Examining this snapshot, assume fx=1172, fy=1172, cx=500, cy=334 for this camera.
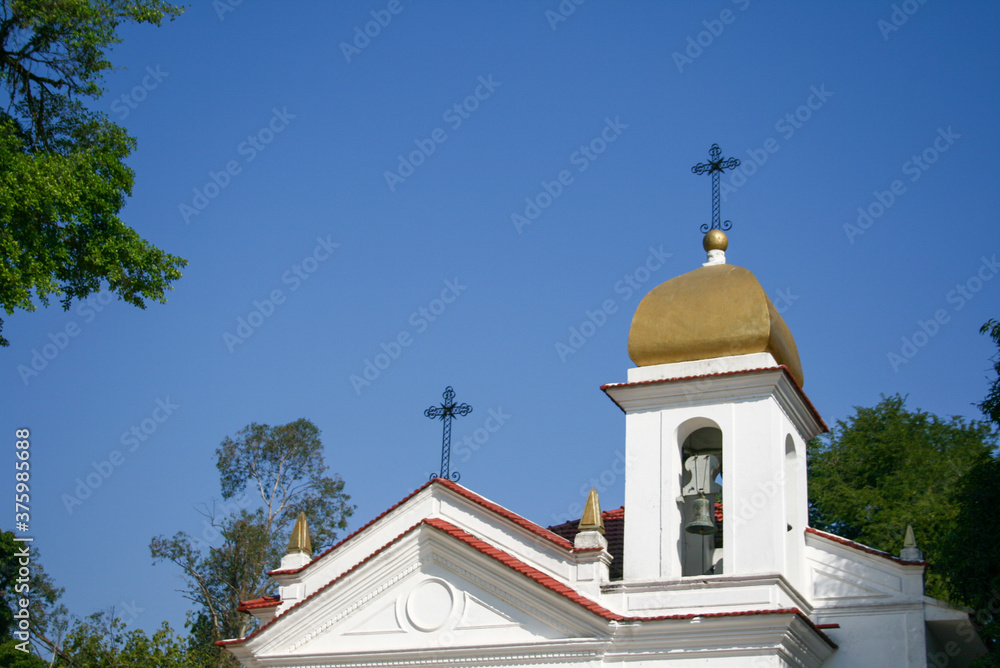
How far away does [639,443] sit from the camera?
15.7 metres

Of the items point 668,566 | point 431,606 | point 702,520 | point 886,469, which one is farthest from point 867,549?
point 886,469

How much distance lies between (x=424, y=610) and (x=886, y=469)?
1745cm

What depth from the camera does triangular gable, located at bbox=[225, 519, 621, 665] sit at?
14.8 metres

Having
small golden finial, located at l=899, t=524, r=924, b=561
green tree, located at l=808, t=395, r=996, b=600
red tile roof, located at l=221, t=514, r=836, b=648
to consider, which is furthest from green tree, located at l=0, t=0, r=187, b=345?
green tree, located at l=808, t=395, r=996, b=600

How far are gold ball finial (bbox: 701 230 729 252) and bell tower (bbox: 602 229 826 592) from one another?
688mm

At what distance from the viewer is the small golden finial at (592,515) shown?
595 inches

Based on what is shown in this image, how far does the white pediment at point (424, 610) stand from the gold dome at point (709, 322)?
11.6 feet

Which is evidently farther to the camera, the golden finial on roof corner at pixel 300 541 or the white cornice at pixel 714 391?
the golden finial on roof corner at pixel 300 541

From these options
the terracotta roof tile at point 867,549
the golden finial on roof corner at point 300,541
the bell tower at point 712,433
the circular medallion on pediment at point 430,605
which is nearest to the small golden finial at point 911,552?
the terracotta roof tile at point 867,549

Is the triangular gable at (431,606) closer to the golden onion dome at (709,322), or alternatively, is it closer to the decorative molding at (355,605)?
the decorative molding at (355,605)

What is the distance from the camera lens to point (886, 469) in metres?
29.3

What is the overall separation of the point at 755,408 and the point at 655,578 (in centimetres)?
255

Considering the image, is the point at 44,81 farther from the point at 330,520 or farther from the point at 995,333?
the point at 330,520

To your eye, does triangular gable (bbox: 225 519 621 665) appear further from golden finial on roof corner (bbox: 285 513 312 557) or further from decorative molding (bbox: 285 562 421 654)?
golden finial on roof corner (bbox: 285 513 312 557)
